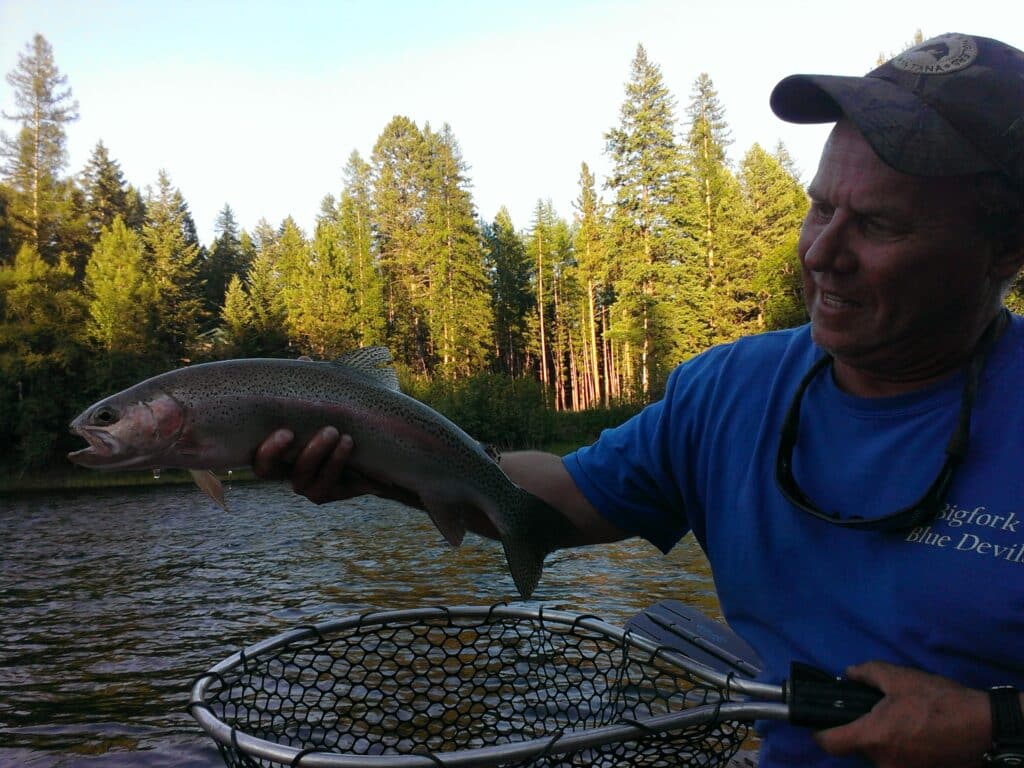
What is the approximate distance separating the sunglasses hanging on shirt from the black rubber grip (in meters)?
0.36

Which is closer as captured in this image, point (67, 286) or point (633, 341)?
point (67, 286)

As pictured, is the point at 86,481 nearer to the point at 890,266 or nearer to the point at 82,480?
the point at 82,480

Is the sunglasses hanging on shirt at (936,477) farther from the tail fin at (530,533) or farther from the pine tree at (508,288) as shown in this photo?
the pine tree at (508,288)

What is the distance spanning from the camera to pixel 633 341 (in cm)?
4275

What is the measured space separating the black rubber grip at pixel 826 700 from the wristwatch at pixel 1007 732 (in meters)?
0.22

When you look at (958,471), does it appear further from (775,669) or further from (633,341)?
(633,341)

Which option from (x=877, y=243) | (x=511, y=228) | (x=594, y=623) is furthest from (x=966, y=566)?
(x=511, y=228)

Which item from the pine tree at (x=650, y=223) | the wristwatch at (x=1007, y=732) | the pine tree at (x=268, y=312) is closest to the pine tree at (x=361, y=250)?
the pine tree at (x=268, y=312)

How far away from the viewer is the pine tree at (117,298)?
124 ft

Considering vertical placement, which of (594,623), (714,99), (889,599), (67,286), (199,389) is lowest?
(594,623)

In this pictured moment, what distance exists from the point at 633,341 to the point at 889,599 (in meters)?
41.3

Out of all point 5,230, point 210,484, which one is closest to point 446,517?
point 210,484

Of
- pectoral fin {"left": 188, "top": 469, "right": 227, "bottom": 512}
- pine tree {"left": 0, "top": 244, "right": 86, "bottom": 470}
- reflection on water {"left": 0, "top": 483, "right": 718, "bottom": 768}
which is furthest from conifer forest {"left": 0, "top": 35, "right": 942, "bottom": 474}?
pectoral fin {"left": 188, "top": 469, "right": 227, "bottom": 512}

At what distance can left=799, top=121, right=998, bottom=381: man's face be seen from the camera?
1.91 m
